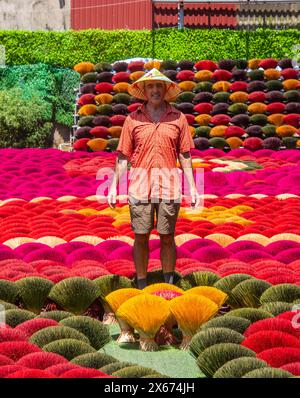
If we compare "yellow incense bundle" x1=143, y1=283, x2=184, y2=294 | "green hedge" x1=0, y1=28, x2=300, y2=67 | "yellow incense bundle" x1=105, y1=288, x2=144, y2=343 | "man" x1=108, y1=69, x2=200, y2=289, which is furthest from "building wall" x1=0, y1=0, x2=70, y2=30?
"yellow incense bundle" x1=105, y1=288, x2=144, y2=343

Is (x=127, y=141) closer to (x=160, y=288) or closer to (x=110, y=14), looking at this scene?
(x=160, y=288)

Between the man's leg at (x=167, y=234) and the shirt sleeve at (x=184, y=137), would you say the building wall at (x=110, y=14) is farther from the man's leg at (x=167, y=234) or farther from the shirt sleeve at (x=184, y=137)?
the man's leg at (x=167, y=234)

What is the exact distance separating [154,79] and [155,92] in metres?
0.08

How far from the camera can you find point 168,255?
720 cm

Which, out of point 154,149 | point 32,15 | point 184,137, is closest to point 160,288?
point 154,149

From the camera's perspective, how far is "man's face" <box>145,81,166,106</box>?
7148 mm

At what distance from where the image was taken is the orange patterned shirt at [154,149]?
23.3 ft

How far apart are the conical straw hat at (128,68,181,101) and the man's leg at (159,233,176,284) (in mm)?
925

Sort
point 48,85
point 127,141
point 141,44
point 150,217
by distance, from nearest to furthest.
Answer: point 150,217 < point 127,141 < point 48,85 < point 141,44

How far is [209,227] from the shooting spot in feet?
31.6

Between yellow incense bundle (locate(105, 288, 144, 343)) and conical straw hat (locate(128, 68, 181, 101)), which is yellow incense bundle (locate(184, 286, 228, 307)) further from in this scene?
conical straw hat (locate(128, 68, 181, 101))

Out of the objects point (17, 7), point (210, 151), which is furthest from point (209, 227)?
point (17, 7)

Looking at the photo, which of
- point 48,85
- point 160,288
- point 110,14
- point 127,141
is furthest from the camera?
point 110,14
